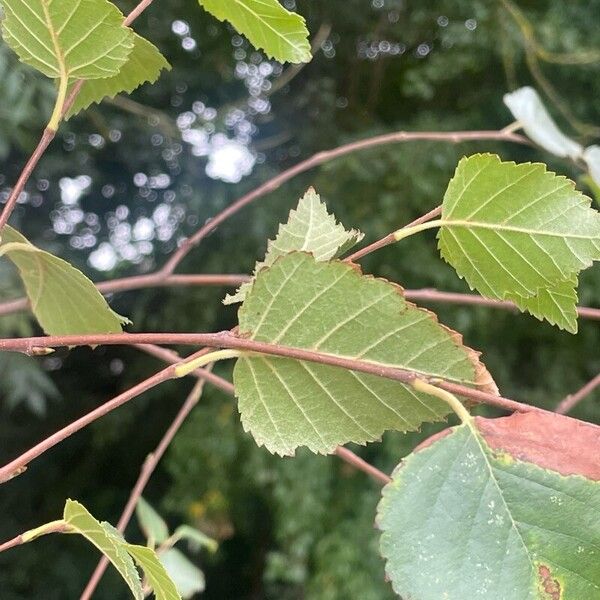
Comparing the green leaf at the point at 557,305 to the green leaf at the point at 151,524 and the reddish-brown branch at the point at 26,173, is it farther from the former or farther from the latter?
the green leaf at the point at 151,524

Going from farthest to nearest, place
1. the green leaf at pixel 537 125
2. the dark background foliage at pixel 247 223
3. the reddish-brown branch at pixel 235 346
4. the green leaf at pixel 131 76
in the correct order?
1. the dark background foliage at pixel 247 223
2. the green leaf at pixel 537 125
3. the green leaf at pixel 131 76
4. the reddish-brown branch at pixel 235 346

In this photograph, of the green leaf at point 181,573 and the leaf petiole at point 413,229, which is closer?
the leaf petiole at point 413,229

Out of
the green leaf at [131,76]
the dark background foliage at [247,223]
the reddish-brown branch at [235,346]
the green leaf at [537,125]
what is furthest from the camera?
the dark background foliage at [247,223]

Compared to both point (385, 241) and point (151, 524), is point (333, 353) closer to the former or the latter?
point (385, 241)

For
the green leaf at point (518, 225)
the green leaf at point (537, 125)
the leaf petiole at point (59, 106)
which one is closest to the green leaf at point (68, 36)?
the leaf petiole at point (59, 106)

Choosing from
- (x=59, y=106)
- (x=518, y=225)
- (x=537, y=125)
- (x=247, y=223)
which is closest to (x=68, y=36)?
(x=59, y=106)

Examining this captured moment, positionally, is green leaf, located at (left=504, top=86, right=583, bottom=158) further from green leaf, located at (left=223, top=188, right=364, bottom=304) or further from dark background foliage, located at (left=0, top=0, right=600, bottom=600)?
dark background foliage, located at (left=0, top=0, right=600, bottom=600)

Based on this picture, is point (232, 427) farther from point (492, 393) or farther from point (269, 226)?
point (492, 393)
